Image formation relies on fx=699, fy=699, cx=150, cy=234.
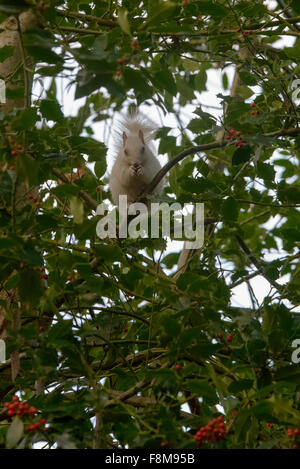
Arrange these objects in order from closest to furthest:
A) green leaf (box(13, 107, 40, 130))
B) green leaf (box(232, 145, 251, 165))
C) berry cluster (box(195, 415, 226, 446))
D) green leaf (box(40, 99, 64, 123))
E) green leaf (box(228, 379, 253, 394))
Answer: berry cluster (box(195, 415, 226, 446))
green leaf (box(13, 107, 40, 130))
green leaf (box(228, 379, 253, 394))
green leaf (box(40, 99, 64, 123))
green leaf (box(232, 145, 251, 165))

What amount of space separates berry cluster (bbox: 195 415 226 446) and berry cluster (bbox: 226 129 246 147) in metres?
1.22

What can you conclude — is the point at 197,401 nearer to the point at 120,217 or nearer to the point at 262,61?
the point at 120,217

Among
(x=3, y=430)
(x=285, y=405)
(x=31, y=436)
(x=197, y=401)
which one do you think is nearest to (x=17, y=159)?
(x=31, y=436)

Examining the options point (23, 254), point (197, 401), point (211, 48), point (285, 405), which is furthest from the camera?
point (197, 401)

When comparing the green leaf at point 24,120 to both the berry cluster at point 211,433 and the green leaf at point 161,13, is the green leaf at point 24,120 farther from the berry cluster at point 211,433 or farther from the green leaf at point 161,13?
the berry cluster at point 211,433

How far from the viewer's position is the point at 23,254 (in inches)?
93.2

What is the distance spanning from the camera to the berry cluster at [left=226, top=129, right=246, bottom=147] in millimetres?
2940

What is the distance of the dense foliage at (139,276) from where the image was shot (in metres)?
2.32

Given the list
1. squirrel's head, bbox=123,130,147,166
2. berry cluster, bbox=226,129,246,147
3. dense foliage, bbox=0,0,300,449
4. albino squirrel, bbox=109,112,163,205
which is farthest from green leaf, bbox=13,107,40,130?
squirrel's head, bbox=123,130,147,166

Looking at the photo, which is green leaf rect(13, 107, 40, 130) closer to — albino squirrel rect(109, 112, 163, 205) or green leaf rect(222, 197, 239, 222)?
green leaf rect(222, 197, 239, 222)

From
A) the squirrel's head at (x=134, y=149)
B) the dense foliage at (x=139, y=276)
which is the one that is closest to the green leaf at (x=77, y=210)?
the dense foliage at (x=139, y=276)

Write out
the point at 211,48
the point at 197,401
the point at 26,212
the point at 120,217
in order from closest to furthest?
the point at 26,212 → the point at 211,48 → the point at 120,217 → the point at 197,401

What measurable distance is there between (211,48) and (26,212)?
116cm

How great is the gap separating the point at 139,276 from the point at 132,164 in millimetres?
1842
